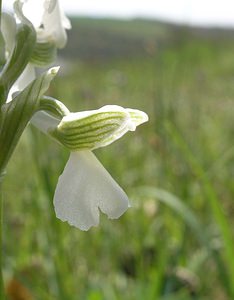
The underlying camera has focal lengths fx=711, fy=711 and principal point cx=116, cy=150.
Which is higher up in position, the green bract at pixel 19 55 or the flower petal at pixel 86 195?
the green bract at pixel 19 55

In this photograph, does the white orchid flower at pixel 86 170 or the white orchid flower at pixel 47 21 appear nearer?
the white orchid flower at pixel 86 170

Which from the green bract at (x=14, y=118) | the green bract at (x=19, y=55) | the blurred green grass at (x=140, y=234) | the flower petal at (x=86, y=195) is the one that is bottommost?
the blurred green grass at (x=140, y=234)

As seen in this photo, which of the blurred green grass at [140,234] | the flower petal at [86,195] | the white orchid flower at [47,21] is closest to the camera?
the flower petal at [86,195]

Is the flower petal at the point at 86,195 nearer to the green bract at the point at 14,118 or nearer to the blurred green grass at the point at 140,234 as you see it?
the green bract at the point at 14,118

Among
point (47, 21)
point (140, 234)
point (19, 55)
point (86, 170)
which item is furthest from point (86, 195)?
point (140, 234)

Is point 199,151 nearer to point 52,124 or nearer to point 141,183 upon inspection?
point 141,183

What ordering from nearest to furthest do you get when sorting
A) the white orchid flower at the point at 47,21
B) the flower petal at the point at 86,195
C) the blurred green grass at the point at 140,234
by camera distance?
the flower petal at the point at 86,195 < the white orchid flower at the point at 47,21 < the blurred green grass at the point at 140,234

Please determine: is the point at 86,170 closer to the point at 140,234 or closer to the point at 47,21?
the point at 47,21

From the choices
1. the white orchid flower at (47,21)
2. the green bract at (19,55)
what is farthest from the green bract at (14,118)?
the white orchid flower at (47,21)

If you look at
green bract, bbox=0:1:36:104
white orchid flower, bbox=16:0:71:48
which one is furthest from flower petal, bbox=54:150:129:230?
white orchid flower, bbox=16:0:71:48
